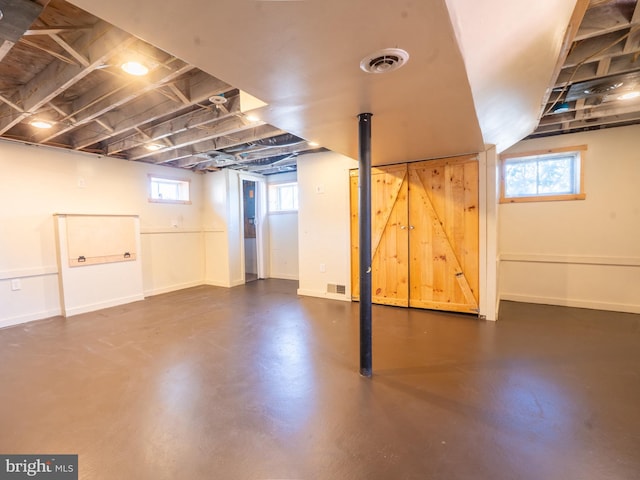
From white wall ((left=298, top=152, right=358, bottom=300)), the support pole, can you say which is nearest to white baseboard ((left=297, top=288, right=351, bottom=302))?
white wall ((left=298, top=152, right=358, bottom=300))

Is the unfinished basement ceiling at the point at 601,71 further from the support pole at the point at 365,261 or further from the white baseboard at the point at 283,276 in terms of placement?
the white baseboard at the point at 283,276

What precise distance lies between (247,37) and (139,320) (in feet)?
12.9

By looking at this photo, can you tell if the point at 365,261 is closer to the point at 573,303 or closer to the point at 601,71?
the point at 601,71

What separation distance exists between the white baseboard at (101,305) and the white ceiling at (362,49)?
4.29 metres

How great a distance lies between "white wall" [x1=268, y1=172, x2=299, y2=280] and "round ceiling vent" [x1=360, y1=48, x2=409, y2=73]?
5.09 meters

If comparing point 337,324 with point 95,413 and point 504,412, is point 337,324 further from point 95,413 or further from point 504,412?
point 95,413

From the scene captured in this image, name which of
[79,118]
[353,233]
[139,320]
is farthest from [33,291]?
[353,233]

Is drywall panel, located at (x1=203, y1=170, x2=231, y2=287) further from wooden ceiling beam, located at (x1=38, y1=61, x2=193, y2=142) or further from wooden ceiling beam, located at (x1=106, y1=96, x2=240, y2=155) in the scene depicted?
wooden ceiling beam, located at (x1=38, y1=61, x2=193, y2=142)

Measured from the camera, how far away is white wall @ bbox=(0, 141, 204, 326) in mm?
3818

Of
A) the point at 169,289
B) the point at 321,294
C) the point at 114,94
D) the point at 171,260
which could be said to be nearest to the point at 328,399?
the point at 321,294

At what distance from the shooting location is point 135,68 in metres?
2.19

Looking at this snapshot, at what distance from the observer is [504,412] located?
1.89 meters

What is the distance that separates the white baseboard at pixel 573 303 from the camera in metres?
3.89

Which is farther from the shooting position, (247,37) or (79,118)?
(79,118)
